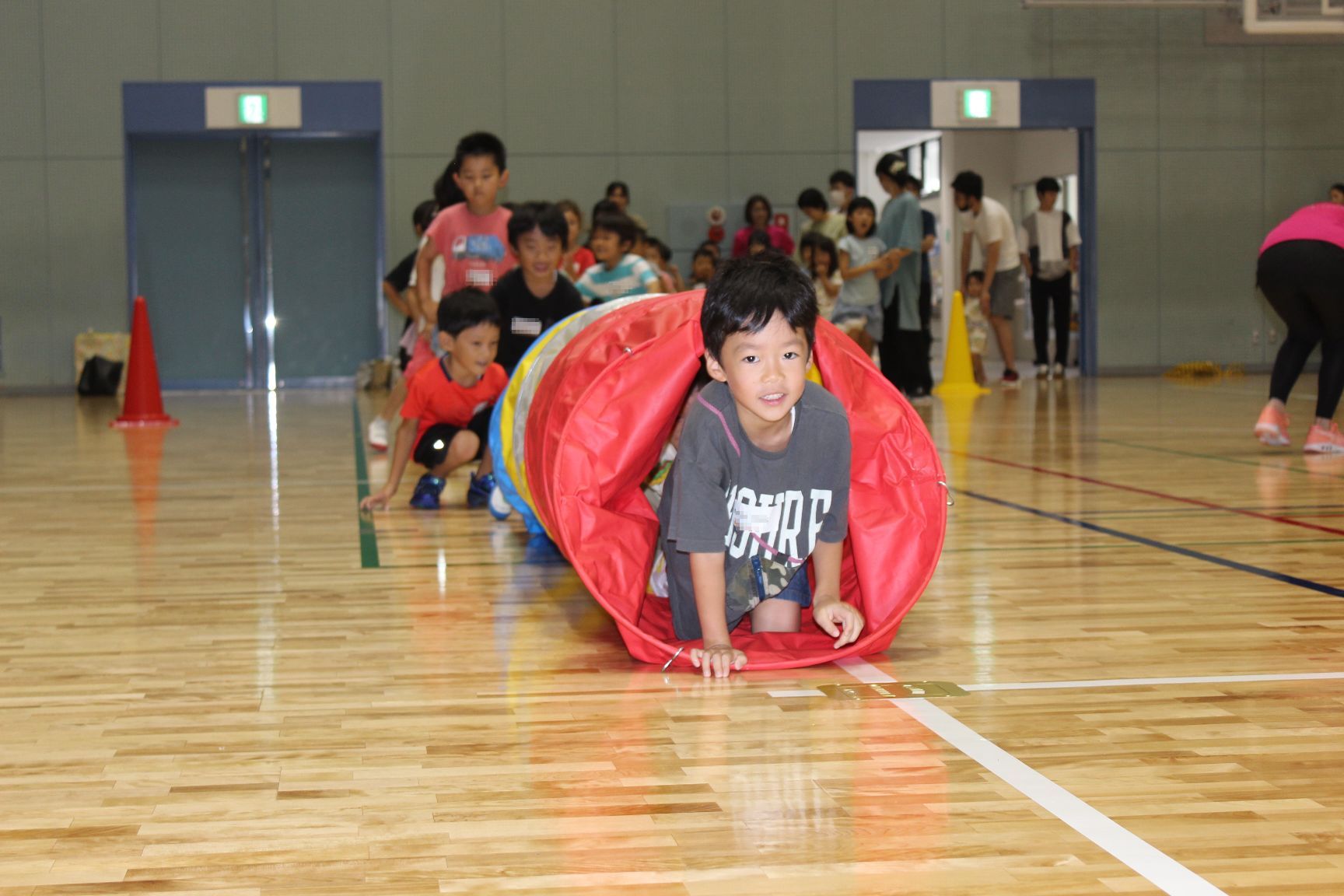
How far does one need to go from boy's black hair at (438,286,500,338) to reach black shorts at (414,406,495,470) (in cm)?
41

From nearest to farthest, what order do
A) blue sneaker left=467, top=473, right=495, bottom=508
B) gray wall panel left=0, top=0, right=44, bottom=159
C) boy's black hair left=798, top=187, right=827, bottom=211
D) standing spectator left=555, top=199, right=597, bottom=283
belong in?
blue sneaker left=467, top=473, right=495, bottom=508 → standing spectator left=555, top=199, right=597, bottom=283 → boy's black hair left=798, top=187, right=827, bottom=211 → gray wall panel left=0, top=0, right=44, bottom=159

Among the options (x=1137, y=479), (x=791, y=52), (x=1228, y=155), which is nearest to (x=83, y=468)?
(x=1137, y=479)

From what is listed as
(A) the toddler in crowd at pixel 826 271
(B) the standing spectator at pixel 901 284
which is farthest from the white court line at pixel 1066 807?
(A) the toddler in crowd at pixel 826 271

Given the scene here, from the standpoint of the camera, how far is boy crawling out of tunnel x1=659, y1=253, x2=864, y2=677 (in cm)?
253

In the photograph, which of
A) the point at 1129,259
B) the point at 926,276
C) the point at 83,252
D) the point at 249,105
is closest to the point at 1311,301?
the point at 926,276

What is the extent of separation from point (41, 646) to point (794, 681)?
145 centimetres

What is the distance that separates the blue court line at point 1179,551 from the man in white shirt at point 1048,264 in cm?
751

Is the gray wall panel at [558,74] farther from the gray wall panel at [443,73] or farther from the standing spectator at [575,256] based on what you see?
the standing spectator at [575,256]

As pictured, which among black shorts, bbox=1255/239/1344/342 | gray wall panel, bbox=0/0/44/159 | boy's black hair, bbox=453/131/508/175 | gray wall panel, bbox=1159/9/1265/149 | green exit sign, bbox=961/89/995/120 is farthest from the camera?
gray wall panel, bbox=1159/9/1265/149

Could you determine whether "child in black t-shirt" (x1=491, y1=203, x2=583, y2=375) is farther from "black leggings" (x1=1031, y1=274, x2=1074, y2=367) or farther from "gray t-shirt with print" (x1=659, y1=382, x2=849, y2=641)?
"black leggings" (x1=1031, y1=274, x2=1074, y2=367)

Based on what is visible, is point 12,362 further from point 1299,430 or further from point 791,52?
point 1299,430

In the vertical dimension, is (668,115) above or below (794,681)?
above

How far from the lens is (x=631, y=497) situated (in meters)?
A: 3.17

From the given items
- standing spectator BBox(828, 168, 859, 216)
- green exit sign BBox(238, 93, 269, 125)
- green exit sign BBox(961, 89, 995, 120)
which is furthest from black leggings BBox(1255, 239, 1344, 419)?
green exit sign BBox(238, 93, 269, 125)
